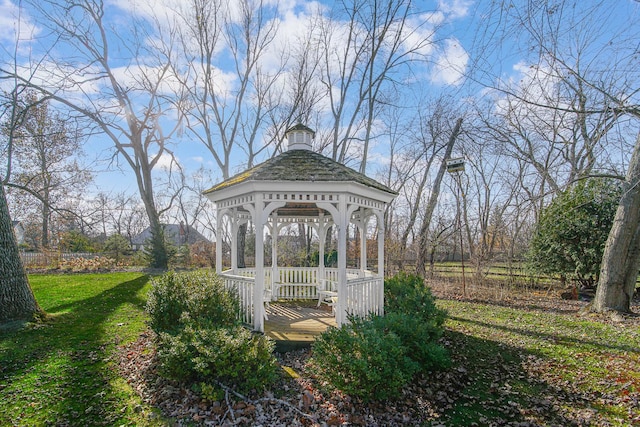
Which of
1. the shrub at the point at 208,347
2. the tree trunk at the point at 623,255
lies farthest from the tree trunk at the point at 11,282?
the tree trunk at the point at 623,255

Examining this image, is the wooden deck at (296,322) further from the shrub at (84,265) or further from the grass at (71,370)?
the shrub at (84,265)

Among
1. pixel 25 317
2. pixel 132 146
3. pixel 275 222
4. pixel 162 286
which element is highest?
pixel 132 146

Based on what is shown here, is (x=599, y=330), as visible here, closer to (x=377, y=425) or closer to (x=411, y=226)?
(x=377, y=425)

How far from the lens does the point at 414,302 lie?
5.88 m

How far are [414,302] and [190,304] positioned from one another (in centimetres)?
358

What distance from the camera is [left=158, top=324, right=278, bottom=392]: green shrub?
13.0 feet

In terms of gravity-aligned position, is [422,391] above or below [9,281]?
below

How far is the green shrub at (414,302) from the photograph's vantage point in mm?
5652

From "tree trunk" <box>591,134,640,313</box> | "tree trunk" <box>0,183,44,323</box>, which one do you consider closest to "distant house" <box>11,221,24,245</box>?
"tree trunk" <box>0,183,44,323</box>

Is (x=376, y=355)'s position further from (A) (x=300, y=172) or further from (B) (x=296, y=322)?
(A) (x=300, y=172)

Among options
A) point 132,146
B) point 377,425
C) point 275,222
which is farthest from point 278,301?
point 132,146

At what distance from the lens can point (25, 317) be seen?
6.22 m

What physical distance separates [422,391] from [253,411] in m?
2.16

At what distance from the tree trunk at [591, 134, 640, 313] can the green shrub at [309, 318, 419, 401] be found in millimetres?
6201
